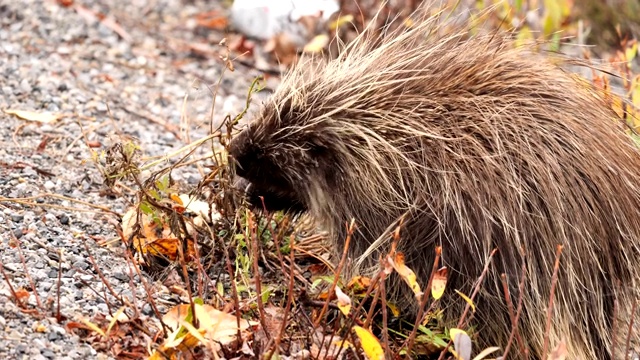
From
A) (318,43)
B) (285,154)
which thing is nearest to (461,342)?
(285,154)

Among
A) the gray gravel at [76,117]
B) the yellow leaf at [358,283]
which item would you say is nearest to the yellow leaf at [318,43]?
the gray gravel at [76,117]

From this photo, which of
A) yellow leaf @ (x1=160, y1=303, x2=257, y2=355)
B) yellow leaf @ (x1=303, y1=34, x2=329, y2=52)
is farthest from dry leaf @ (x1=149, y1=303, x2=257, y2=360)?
yellow leaf @ (x1=303, y1=34, x2=329, y2=52)

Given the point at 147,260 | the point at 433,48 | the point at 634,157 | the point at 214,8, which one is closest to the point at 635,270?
the point at 634,157

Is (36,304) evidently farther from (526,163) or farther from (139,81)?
(139,81)

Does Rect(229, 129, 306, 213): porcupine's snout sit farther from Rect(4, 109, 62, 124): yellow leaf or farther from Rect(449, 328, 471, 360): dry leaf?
Rect(4, 109, 62, 124): yellow leaf

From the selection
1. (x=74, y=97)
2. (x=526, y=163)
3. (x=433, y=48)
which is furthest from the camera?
(x=74, y=97)

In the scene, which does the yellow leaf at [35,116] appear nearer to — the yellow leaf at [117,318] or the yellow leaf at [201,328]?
the yellow leaf at [117,318]
